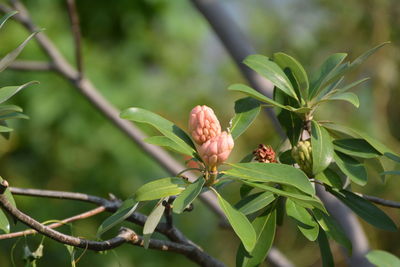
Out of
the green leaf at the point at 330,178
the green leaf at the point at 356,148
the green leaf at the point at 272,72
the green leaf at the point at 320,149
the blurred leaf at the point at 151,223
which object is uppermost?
the green leaf at the point at 272,72

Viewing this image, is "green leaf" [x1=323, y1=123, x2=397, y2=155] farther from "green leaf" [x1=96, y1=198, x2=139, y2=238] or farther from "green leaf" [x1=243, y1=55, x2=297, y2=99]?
"green leaf" [x1=96, y1=198, x2=139, y2=238]

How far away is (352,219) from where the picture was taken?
1.43 metres

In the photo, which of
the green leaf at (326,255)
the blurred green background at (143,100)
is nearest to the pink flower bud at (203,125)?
the green leaf at (326,255)

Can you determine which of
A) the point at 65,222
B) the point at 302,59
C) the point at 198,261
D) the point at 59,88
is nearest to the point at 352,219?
the point at 198,261

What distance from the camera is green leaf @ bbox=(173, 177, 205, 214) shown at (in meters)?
0.67

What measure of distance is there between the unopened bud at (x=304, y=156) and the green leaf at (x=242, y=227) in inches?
5.4

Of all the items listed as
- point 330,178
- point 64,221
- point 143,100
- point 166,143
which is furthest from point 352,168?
point 143,100

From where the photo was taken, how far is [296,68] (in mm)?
889

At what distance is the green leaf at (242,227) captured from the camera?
68cm

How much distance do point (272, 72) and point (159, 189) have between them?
25 cm

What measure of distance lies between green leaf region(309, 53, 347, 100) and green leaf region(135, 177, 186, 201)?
242 millimetres

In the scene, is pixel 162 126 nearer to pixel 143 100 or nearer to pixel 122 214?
pixel 122 214

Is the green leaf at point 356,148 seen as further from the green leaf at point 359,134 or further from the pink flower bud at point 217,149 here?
the pink flower bud at point 217,149

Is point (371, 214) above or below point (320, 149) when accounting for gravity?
below
